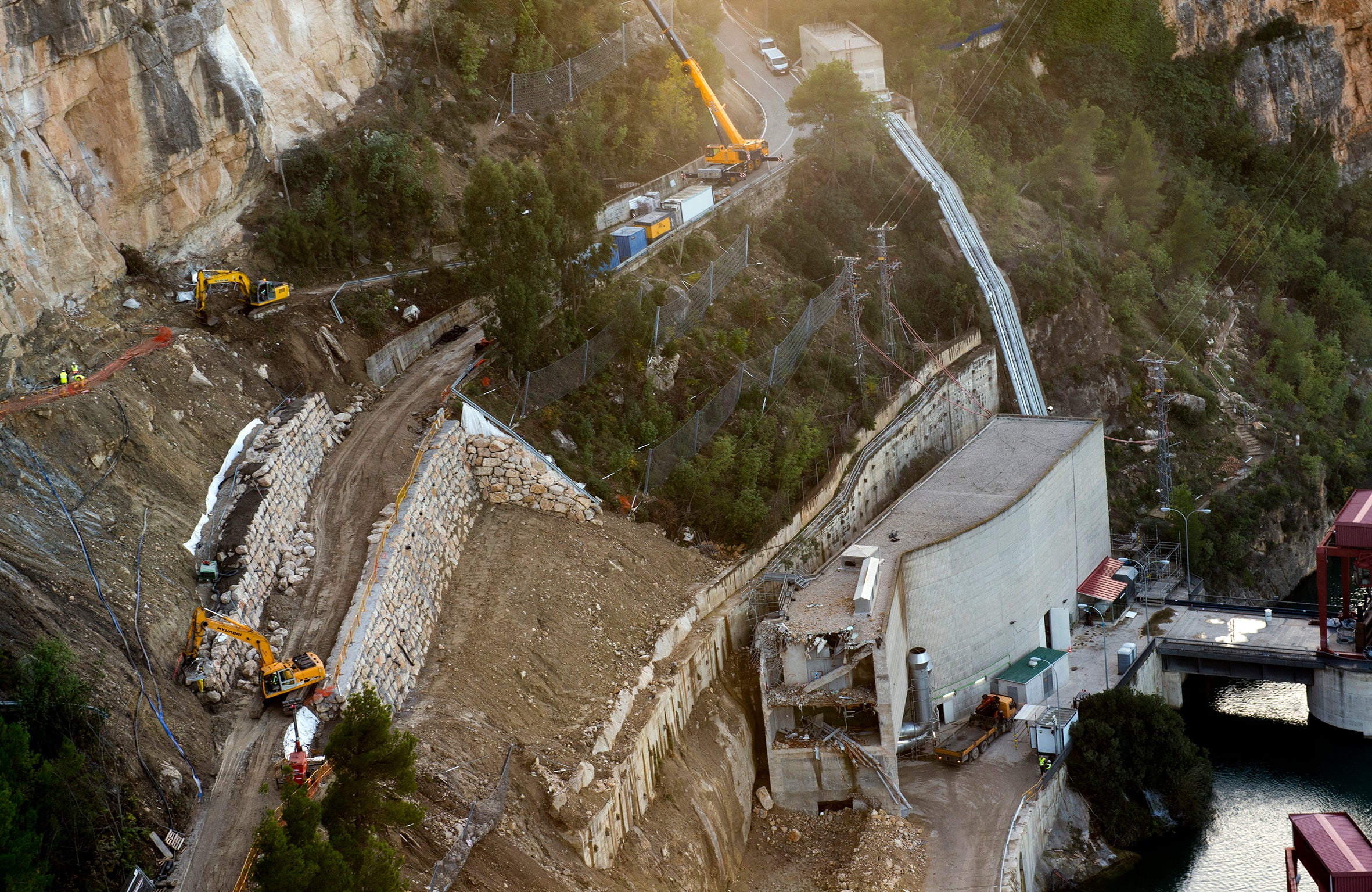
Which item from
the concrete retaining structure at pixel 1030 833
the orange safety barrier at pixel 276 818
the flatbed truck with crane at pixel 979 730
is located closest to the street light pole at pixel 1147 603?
the flatbed truck with crane at pixel 979 730

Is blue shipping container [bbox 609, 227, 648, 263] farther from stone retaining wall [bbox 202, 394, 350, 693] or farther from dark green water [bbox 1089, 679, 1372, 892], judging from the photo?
dark green water [bbox 1089, 679, 1372, 892]

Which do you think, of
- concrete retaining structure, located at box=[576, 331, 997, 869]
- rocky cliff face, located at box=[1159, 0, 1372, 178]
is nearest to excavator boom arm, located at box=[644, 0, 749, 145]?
concrete retaining structure, located at box=[576, 331, 997, 869]

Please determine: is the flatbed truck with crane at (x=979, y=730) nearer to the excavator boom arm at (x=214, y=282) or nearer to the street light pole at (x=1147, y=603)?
the street light pole at (x=1147, y=603)

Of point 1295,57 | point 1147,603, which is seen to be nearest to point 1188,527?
point 1147,603

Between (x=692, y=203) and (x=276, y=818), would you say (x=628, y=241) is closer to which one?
(x=692, y=203)

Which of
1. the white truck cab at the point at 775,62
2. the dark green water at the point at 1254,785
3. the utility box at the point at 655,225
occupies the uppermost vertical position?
the utility box at the point at 655,225

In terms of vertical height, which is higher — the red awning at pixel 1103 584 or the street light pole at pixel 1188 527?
the red awning at pixel 1103 584
